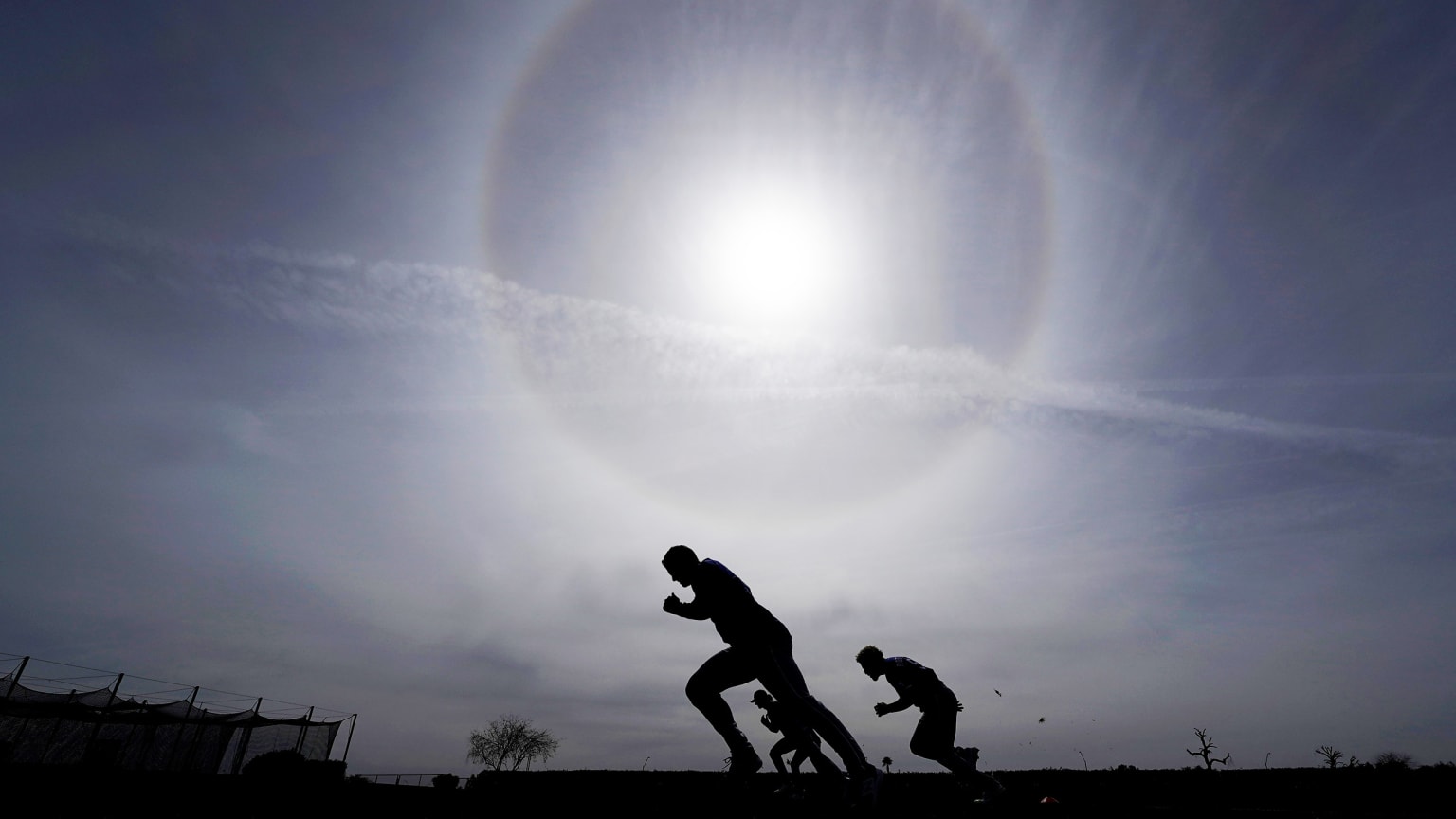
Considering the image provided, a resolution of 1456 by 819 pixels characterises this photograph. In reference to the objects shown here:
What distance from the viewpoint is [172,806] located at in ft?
14.0

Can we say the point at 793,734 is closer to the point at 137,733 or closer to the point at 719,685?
the point at 719,685

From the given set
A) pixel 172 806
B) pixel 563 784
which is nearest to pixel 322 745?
pixel 563 784

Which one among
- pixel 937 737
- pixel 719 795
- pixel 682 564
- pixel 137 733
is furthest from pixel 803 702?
pixel 137 733

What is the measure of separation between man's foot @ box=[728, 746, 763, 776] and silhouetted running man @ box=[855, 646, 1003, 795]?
250cm

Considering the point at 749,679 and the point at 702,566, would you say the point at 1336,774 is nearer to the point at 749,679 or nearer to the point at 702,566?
the point at 749,679

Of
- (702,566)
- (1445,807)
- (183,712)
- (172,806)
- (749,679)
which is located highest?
(183,712)

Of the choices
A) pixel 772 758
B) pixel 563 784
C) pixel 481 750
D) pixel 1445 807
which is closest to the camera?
pixel 1445 807

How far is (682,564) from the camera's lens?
5.75 metres

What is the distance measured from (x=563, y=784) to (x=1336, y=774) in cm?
1001

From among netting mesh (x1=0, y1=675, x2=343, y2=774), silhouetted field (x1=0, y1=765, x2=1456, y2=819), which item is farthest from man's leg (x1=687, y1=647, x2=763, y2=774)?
netting mesh (x1=0, y1=675, x2=343, y2=774)

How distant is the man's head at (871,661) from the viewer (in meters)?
7.40

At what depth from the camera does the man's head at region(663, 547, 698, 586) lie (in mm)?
5742

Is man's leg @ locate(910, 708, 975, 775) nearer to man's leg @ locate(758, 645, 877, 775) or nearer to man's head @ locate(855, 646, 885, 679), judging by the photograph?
man's head @ locate(855, 646, 885, 679)

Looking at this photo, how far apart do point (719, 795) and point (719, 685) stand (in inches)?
68.7
